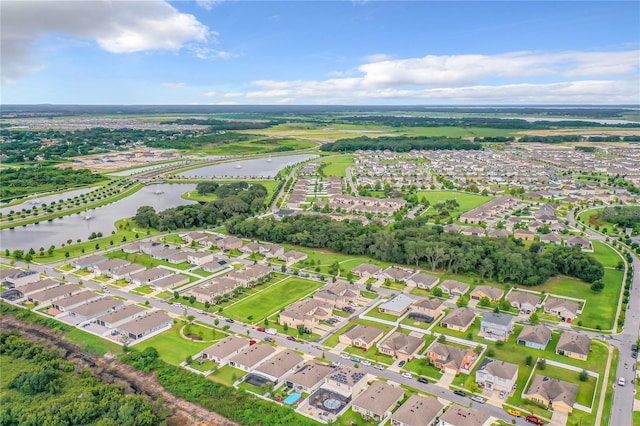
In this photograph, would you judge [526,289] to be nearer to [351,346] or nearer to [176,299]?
[351,346]

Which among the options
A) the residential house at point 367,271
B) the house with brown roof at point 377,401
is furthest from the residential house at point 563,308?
the house with brown roof at point 377,401

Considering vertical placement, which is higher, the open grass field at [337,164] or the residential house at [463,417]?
the open grass field at [337,164]

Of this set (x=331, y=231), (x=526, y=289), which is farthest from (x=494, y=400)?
(x=331, y=231)

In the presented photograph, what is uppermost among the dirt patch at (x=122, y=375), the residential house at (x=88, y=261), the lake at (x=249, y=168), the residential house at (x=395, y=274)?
the lake at (x=249, y=168)

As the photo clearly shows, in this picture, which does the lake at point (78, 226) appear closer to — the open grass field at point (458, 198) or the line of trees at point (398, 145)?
the open grass field at point (458, 198)

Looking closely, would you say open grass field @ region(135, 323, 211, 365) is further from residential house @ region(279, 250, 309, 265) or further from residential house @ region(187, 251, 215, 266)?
residential house @ region(279, 250, 309, 265)

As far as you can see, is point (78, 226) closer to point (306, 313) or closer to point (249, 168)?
point (306, 313)
